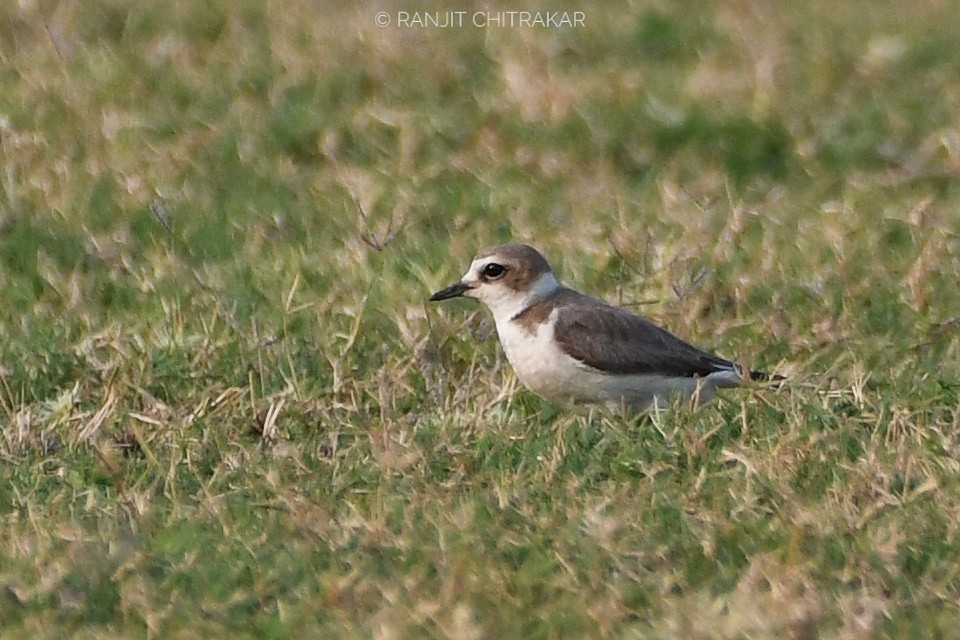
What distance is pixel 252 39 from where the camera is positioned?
10664 millimetres

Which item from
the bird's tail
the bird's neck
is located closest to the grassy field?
the bird's tail

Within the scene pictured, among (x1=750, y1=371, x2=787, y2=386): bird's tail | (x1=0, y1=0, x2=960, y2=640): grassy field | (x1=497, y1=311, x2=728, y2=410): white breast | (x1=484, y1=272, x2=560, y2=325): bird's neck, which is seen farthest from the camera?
(x1=484, y1=272, x2=560, y2=325): bird's neck

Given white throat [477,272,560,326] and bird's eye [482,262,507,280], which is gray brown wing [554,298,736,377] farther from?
bird's eye [482,262,507,280]

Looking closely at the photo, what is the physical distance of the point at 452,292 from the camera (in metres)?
7.22

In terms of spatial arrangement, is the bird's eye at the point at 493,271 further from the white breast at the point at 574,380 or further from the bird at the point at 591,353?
the white breast at the point at 574,380

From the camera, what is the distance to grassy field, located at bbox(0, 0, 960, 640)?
5066 mm

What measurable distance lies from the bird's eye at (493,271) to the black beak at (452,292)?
0.08m

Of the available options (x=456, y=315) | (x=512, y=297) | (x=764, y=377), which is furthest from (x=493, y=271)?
(x=764, y=377)

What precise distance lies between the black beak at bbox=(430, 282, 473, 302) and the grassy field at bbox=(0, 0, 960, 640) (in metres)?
0.13

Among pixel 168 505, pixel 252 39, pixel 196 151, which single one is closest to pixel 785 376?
pixel 168 505

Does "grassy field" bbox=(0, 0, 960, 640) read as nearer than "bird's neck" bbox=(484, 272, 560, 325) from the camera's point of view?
Yes

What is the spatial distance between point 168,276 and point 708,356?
226cm

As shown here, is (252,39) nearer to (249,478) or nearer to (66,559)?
(249,478)

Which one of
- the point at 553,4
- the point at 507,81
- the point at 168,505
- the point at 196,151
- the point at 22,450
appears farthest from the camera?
the point at 553,4
